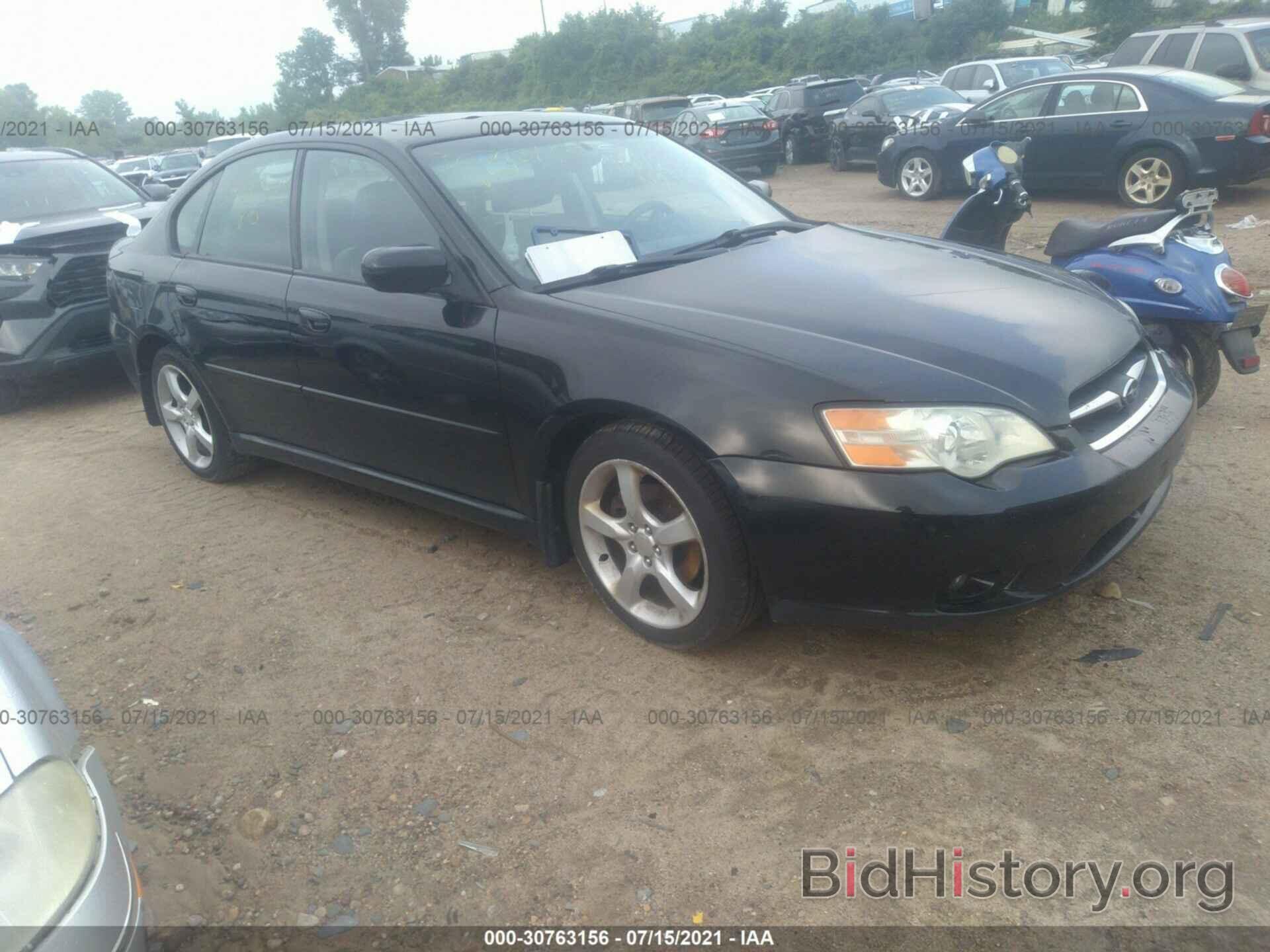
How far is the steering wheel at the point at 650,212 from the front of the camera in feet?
12.6

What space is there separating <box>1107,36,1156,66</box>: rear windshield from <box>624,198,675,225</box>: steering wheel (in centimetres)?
1116

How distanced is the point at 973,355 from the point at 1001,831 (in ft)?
4.03

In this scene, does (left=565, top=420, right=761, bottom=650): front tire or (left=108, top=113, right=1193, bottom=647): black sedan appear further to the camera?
(left=565, top=420, right=761, bottom=650): front tire

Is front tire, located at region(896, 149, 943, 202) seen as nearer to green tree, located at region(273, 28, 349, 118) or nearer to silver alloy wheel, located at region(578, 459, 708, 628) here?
silver alloy wheel, located at region(578, 459, 708, 628)

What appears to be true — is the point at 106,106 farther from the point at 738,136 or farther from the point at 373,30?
the point at 738,136

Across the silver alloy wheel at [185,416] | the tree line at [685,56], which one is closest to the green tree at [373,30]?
the tree line at [685,56]

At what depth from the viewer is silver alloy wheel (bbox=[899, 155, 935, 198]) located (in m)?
13.2

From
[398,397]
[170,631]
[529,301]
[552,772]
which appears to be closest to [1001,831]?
[552,772]

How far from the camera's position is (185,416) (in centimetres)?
505

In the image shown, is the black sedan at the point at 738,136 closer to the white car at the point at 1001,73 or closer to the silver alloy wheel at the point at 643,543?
the white car at the point at 1001,73

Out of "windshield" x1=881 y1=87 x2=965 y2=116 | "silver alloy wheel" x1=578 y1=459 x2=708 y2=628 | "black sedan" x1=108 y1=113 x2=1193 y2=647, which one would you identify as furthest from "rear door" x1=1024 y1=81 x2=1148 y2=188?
"silver alloy wheel" x1=578 y1=459 x2=708 y2=628

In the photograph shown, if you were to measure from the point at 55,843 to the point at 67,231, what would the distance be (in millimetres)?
6234

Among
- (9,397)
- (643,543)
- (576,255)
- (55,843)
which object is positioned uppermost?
(576,255)

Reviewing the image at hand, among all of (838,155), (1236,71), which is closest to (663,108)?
(838,155)
